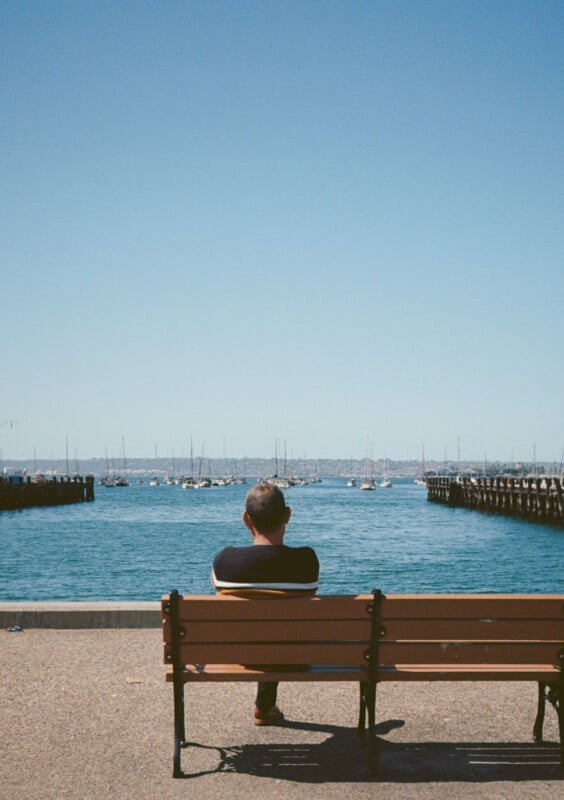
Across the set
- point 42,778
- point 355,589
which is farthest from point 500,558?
point 42,778

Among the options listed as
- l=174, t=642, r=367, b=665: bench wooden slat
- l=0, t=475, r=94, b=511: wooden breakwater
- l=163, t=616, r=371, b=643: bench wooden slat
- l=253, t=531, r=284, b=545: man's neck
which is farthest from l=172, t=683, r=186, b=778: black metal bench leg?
l=0, t=475, r=94, b=511: wooden breakwater

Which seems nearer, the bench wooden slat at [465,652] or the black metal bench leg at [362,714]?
the bench wooden slat at [465,652]

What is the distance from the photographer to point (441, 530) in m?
60.8

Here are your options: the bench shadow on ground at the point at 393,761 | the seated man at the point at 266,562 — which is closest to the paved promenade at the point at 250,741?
the bench shadow on ground at the point at 393,761

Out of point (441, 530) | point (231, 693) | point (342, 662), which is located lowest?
point (441, 530)

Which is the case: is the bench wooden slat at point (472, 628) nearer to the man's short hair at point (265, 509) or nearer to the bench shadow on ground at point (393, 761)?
the bench shadow on ground at point (393, 761)

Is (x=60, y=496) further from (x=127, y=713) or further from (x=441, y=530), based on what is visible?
(x=127, y=713)

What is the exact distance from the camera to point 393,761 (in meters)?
5.22

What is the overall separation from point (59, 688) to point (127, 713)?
0.91 metres

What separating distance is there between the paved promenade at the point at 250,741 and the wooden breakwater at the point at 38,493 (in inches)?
3185

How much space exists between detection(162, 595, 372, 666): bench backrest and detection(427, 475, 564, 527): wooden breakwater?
50.5m

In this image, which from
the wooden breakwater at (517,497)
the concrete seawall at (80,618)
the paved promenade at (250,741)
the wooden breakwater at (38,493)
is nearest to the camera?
the paved promenade at (250,741)

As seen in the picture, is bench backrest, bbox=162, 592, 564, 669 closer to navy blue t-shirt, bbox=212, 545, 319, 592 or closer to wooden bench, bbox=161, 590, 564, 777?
wooden bench, bbox=161, 590, 564, 777

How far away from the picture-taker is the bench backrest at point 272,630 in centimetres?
511
